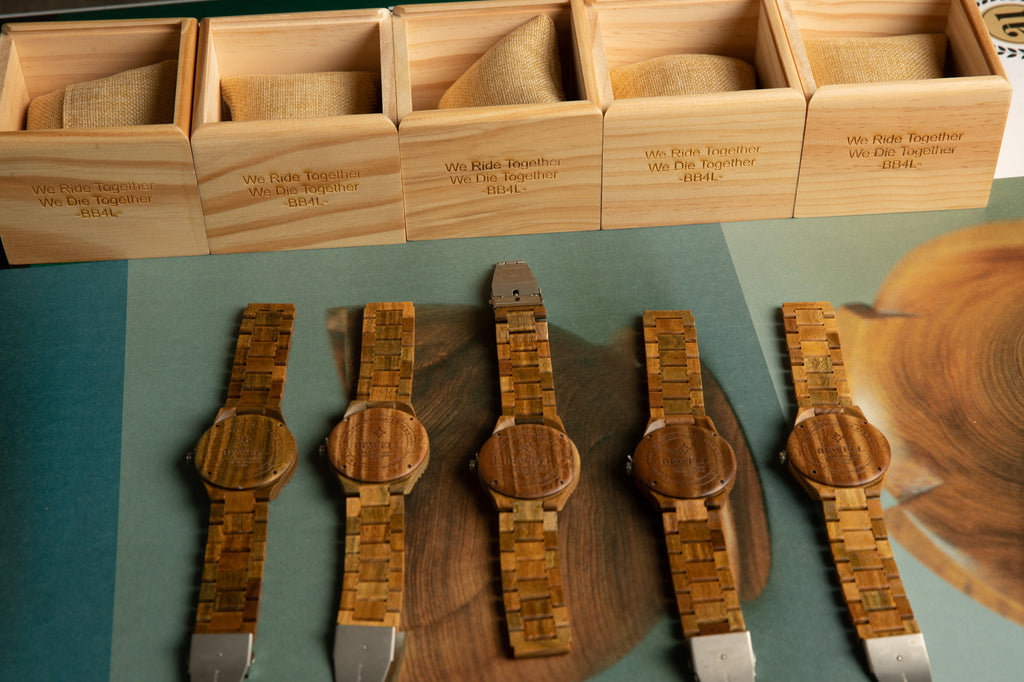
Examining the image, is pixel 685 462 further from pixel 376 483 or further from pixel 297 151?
pixel 297 151

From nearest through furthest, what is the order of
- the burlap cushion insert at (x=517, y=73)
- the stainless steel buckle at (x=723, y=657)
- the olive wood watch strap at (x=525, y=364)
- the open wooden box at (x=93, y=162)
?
the stainless steel buckle at (x=723, y=657) < the olive wood watch strap at (x=525, y=364) < the open wooden box at (x=93, y=162) < the burlap cushion insert at (x=517, y=73)

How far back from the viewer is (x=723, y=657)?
1705 mm

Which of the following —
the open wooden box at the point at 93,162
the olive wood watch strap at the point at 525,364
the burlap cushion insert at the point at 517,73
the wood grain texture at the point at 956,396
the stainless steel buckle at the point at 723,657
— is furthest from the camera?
the burlap cushion insert at the point at 517,73

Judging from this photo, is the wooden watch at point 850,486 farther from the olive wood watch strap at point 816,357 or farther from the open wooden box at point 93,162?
the open wooden box at point 93,162

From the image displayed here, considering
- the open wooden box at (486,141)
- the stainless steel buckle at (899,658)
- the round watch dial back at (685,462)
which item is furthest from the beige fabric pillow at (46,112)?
the stainless steel buckle at (899,658)

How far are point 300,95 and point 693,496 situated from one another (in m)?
1.25

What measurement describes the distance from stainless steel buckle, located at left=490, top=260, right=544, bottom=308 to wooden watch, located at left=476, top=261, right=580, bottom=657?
1cm

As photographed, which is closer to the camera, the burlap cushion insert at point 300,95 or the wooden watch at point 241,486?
the wooden watch at point 241,486

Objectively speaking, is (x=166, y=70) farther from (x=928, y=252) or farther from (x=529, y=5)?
(x=928, y=252)

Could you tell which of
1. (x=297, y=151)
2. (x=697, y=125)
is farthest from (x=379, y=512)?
(x=697, y=125)

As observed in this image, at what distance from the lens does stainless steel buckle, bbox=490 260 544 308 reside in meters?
2.16

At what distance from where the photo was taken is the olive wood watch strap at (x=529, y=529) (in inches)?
68.7

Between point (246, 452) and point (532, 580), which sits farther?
point (246, 452)

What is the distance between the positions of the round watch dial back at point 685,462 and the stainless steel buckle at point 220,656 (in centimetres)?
75
